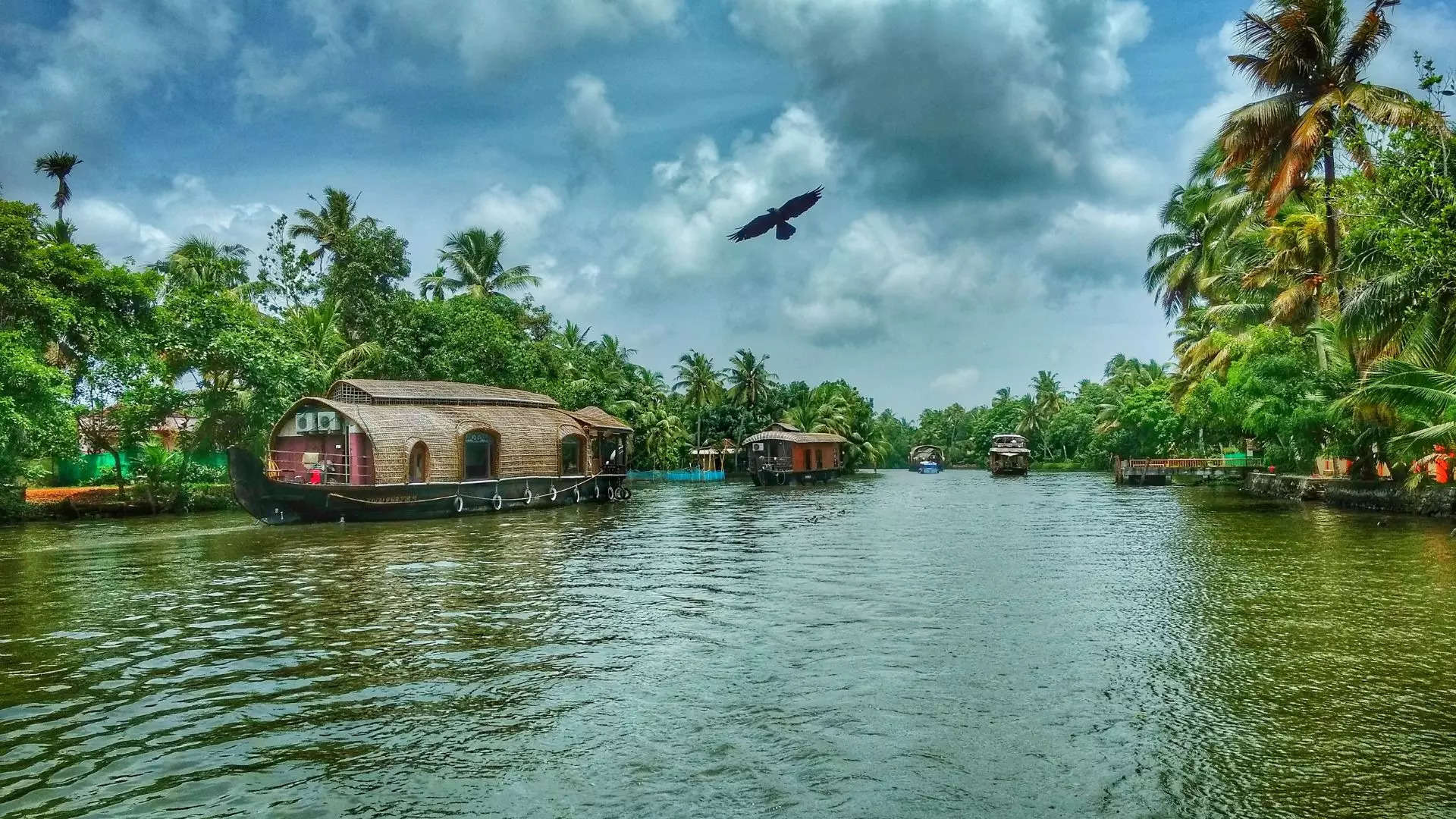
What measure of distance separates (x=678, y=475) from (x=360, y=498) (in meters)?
34.3

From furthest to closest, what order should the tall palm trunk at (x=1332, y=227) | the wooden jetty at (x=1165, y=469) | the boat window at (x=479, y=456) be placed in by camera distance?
the wooden jetty at (x=1165, y=469) → the boat window at (x=479, y=456) → the tall palm trunk at (x=1332, y=227)

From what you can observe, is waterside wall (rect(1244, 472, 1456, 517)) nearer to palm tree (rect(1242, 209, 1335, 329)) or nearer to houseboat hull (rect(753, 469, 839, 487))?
palm tree (rect(1242, 209, 1335, 329))

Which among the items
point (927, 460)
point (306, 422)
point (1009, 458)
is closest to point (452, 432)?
point (306, 422)

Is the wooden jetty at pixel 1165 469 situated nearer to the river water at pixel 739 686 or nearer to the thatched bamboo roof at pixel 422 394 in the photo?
the thatched bamboo roof at pixel 422 394

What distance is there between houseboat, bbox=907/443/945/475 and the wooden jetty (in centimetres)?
3582

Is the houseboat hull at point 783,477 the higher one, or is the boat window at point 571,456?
the boat window at point 571,456

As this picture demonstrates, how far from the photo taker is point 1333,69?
22.5 m

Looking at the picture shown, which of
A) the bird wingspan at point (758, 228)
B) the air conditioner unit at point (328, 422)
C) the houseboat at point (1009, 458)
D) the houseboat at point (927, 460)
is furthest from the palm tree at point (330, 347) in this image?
the houseboat at point (927, 460)

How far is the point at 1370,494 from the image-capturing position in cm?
2267

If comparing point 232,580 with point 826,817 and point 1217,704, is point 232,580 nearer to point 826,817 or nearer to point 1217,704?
point 826,817

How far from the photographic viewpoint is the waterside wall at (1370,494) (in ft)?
64.8

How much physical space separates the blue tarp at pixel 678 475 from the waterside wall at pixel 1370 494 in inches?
1286

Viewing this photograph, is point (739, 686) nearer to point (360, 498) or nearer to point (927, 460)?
point (360, 498)

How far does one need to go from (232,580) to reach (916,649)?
9.74 metres
